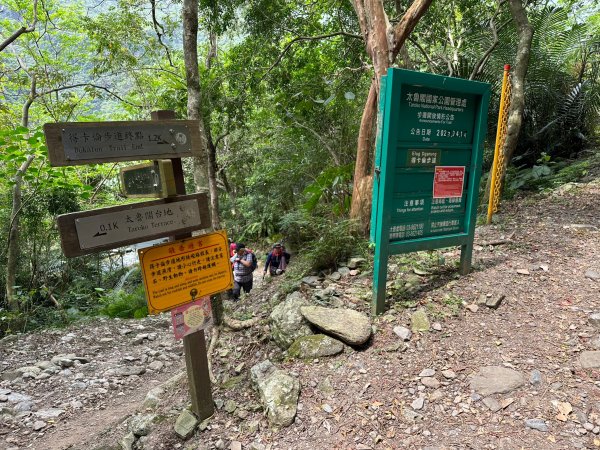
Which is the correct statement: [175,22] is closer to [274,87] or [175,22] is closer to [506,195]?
[274,87]

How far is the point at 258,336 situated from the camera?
4160mm

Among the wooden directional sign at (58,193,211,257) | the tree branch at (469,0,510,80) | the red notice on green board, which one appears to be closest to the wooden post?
the wooden directional sign at (58,193,211,257)

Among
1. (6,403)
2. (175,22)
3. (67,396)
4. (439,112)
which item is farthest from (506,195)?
(175,22)

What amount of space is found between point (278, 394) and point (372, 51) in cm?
450

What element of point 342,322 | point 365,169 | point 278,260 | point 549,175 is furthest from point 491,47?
point 342,322

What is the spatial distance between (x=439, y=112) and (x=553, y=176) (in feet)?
17.3

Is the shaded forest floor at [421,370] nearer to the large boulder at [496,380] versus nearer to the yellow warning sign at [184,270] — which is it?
the large boulder at [496,380]

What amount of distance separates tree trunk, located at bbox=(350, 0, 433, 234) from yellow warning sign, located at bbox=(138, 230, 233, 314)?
2.76 meters

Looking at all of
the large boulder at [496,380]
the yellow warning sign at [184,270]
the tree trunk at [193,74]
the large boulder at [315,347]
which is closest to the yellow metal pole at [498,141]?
the large boulder at [496,380]

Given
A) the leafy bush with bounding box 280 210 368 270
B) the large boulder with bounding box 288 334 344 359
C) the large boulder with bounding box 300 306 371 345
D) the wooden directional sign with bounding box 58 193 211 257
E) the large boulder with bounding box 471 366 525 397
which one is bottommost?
the large boulder with bounding box 288 334 344 359

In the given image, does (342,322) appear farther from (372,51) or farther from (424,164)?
(372,51)

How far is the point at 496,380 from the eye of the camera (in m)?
2.63

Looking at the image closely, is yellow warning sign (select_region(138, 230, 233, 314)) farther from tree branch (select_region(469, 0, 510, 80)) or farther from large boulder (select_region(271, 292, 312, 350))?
tree branch (select_region(469, 0, 510, 80))

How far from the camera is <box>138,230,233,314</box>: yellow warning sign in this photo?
9.01 feet
